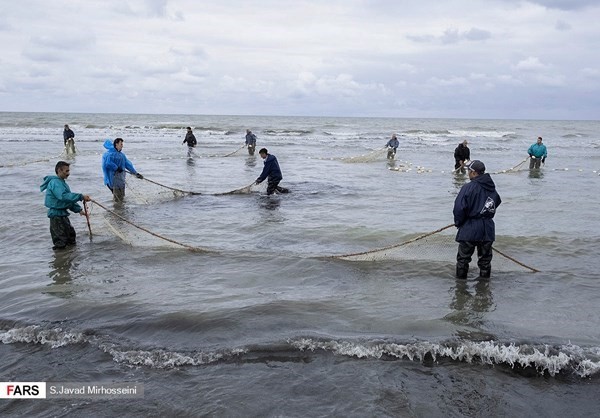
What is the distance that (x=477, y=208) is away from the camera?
621 cm

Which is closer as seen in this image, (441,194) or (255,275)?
(255,275)

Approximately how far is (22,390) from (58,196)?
160 inches

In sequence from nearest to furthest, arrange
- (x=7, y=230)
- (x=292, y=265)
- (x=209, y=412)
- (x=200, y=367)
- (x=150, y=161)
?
(x=209, y=412)
(x=200, y=367)
(x=292, y=265)
(x=7, y=230)
(x=150, y=161)

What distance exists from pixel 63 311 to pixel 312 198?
28.4ft

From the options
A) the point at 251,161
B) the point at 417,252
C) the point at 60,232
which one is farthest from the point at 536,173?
the point at 60,232

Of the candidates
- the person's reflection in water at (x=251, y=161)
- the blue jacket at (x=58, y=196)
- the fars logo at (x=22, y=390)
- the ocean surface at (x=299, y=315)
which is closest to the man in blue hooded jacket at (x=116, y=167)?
the ocean surface at (x=299, y=315)

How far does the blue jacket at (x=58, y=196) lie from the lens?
7695mm

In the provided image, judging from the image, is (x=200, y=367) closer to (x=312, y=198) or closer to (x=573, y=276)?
(x=573, y=276)

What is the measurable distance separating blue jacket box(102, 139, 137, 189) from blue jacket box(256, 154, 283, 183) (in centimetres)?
325

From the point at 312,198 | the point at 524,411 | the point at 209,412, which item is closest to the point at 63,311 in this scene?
the point at 209,412

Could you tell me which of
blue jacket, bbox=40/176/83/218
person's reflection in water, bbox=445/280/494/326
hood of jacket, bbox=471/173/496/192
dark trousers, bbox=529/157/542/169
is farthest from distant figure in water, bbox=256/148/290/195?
dark trousers, bbox=529/157/542/169

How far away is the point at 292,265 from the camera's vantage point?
7.71 m

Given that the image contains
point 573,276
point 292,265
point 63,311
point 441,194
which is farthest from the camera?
point 441,194

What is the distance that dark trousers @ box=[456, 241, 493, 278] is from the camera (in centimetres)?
654
